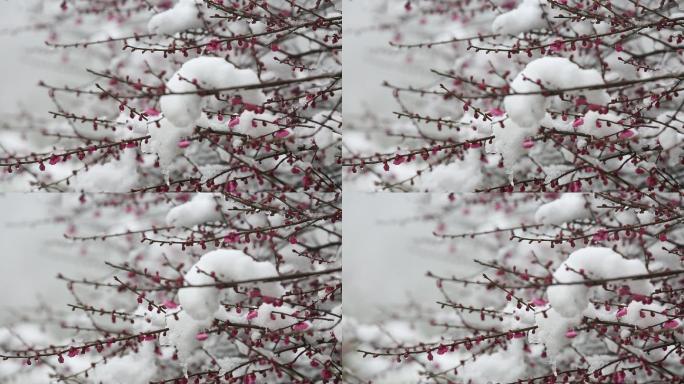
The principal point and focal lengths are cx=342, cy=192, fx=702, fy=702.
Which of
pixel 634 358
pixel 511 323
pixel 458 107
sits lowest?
pixel 634 358

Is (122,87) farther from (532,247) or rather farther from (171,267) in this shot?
(532,247)

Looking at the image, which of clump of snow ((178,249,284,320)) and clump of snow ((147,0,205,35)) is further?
clump of snow ((147,0,205,35))

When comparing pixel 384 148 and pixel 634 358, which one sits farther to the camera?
pixel 384 148

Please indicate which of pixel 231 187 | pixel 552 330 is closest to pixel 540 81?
pixel 552 330

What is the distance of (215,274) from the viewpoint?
2.86 meters

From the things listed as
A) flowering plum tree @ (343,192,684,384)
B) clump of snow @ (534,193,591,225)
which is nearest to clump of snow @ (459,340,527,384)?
flowering plum tree @ (343,192,684,384)

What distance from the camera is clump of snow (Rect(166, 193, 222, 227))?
2.98 metres

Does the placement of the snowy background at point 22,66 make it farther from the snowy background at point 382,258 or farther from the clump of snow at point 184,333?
the snowy background at point 382,258

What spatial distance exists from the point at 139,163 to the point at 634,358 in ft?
7.32

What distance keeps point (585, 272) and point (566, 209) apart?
0.29 meters

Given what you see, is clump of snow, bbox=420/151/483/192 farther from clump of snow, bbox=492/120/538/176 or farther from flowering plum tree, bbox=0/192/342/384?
flowering plum tree, bbox=0/192/342/384

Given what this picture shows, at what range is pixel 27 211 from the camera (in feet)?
9.75

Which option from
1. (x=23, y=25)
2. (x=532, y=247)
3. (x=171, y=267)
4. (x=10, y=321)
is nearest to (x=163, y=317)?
(x=171, y=267)

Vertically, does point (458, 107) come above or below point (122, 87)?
below
